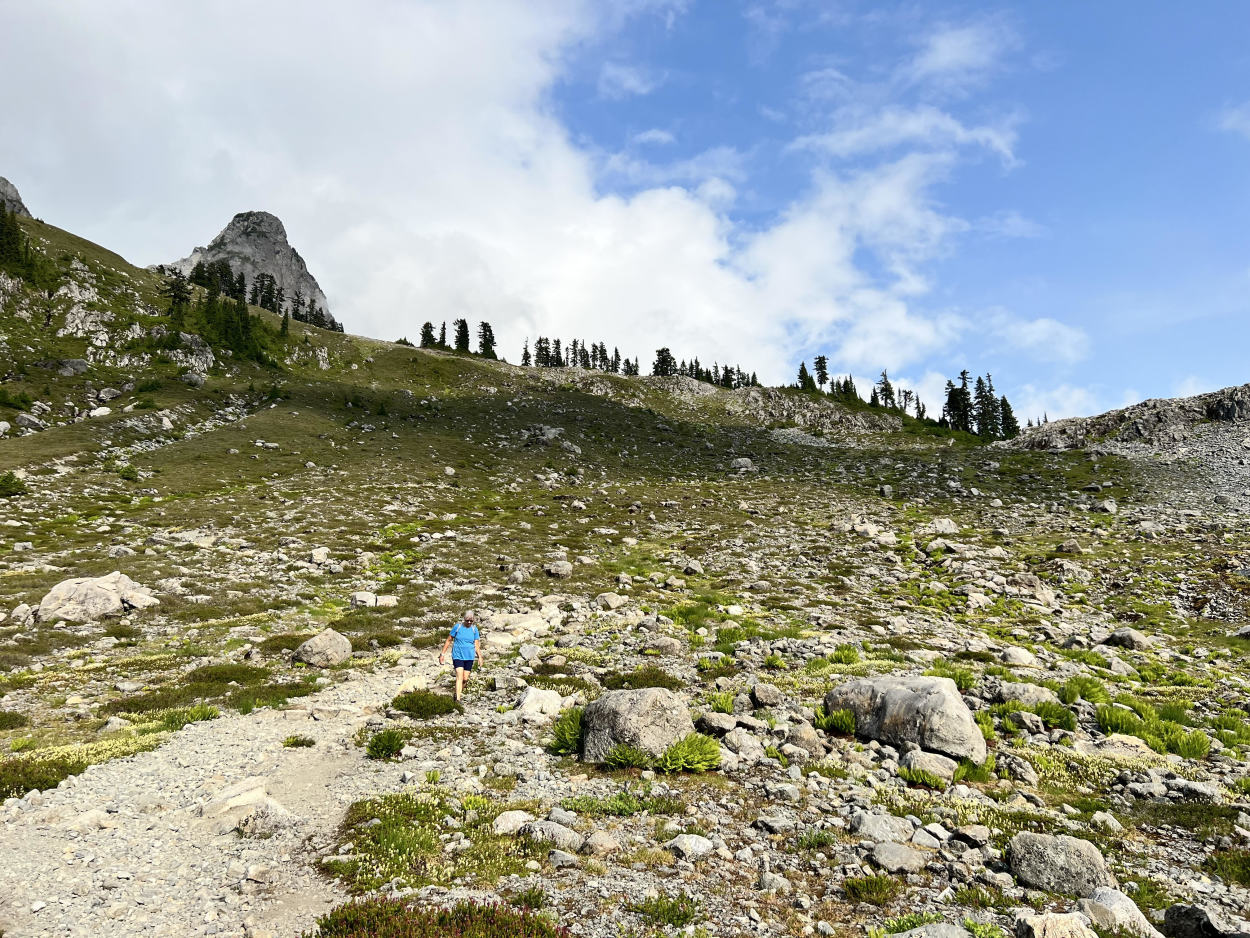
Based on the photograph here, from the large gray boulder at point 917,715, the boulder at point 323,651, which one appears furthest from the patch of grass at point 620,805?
the boulder at point 323,651

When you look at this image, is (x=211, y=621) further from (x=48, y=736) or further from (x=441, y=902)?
(x=441, y=902)

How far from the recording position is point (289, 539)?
1455 inches

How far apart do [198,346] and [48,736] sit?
97.1 meters

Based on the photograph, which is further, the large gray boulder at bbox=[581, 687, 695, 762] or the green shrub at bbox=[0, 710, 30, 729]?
the green shrub at bbox=[0, 710, 30, 729]

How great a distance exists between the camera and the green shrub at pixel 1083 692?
15.9 m

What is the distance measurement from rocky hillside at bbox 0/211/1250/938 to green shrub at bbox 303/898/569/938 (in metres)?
0.06

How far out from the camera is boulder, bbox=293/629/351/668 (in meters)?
20.6

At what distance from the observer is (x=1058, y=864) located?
8.18m

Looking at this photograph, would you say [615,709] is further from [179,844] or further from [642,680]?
[179,844]

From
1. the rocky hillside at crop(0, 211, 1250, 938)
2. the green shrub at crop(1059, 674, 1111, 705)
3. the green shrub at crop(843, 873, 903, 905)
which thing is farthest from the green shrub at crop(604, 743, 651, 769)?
the green shrub at crop(1059, 674, 1111, 705)

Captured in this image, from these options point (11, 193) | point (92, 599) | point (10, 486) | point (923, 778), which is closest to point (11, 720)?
point (92, 599)

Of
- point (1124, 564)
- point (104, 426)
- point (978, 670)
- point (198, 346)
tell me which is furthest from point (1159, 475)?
point (198, 346)

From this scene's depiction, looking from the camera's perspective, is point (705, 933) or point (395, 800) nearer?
point (705, 933)

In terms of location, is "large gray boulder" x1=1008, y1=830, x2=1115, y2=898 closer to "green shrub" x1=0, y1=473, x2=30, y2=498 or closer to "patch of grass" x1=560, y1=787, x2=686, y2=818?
"patch of grass" x1=560, y1=787, x2=686, y2=818
